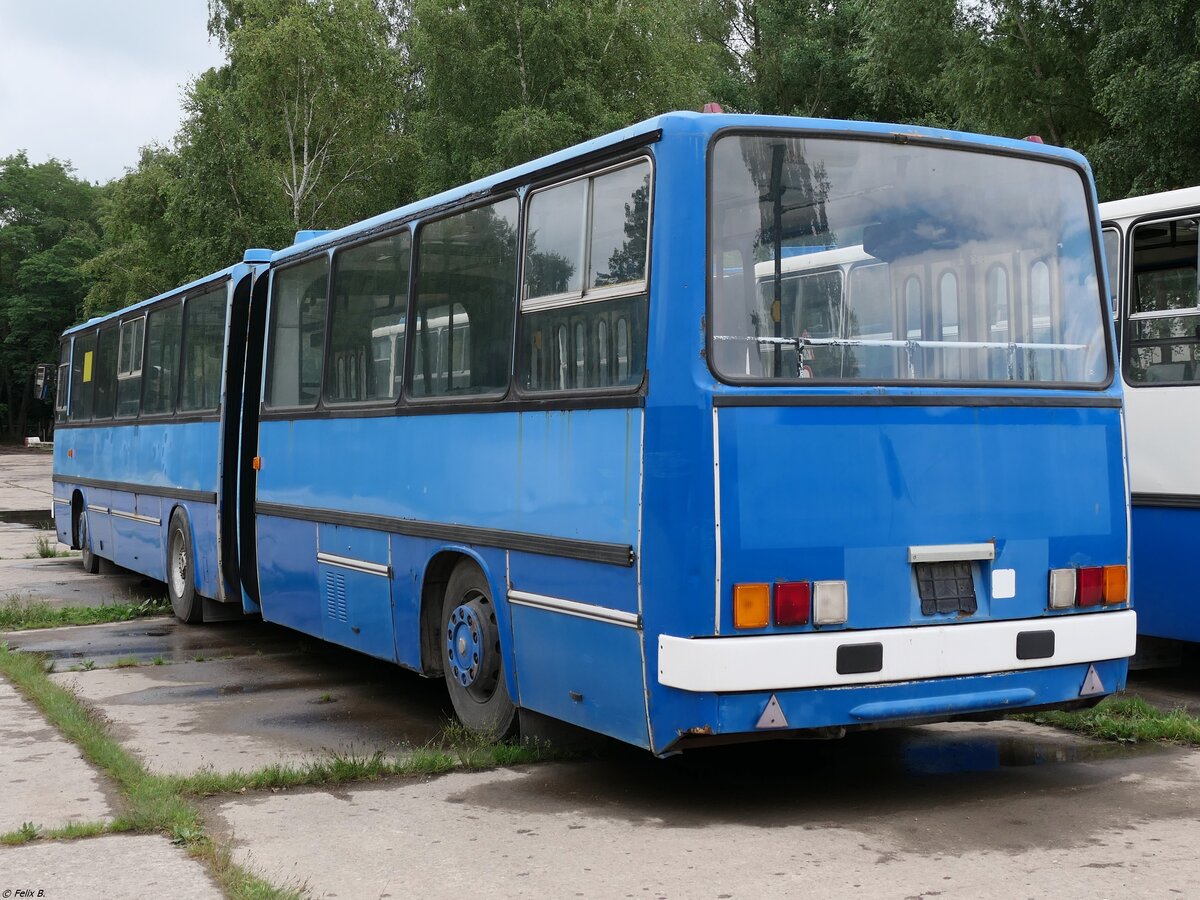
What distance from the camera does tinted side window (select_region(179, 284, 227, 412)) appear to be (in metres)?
12.3

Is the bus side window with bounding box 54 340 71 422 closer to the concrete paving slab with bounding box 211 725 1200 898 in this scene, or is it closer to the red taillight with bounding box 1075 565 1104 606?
the concrete paving slab with bounding box 211 725 1200 898

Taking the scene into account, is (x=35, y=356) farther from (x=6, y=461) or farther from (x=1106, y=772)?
(x=1106, y=772)

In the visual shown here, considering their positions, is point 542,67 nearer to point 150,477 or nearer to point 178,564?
point 150,477

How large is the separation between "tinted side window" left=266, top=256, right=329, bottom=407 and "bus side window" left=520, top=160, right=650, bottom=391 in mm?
3255

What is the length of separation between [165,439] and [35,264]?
77.3 m

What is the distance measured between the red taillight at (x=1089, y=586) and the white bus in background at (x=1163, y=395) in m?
2.52

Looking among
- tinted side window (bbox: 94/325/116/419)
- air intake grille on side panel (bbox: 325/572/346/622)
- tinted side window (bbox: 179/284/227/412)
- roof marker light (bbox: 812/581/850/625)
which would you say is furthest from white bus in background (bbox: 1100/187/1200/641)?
tinted side window (bbox: 94/325/116/419)

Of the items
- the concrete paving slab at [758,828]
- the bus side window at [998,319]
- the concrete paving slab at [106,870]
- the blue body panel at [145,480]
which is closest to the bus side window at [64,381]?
the blue body panel at [145,480]

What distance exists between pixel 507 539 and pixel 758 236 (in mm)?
2007

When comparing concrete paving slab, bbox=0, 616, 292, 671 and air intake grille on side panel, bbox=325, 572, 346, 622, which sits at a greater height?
air intake grille on side panel, bbox=325, 572, 346, 622

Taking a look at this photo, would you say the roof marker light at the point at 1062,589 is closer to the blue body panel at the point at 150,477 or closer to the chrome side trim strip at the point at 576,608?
the chrome side trim strip at the point at 576,608

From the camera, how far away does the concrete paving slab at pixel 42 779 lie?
6.30 meters

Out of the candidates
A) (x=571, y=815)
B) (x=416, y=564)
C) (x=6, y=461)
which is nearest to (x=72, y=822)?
(x=571, y=815)

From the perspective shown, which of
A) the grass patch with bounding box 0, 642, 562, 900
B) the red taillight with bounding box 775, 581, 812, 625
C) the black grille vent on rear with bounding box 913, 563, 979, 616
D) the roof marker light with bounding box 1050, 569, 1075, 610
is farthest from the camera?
the roof marker light with bounding box 1050, 569, 1075, 610
